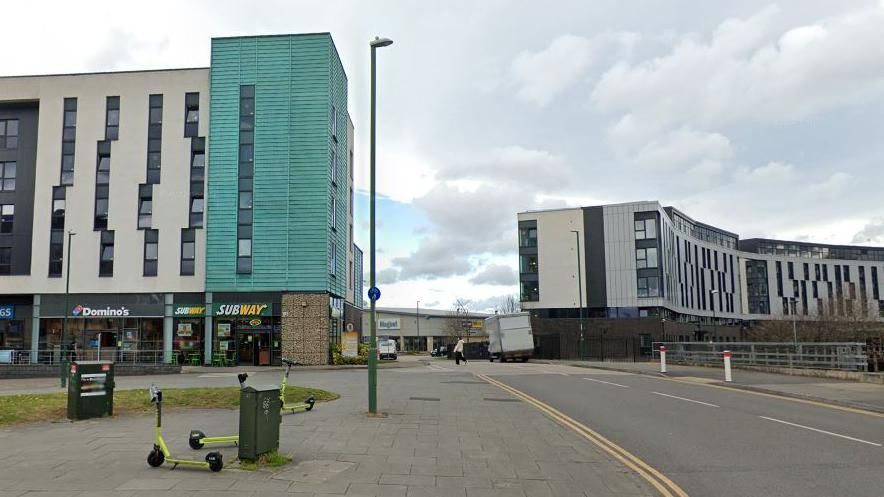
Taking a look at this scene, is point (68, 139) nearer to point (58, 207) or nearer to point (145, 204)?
point (58, 207)

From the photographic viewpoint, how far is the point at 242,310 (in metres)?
37.6

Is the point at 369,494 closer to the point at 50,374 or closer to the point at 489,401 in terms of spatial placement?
the point at 489,401

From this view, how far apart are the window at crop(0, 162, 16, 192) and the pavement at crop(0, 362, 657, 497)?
35708 mm

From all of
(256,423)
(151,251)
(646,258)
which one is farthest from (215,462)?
(646,258)

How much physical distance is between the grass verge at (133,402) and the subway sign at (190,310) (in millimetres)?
22218

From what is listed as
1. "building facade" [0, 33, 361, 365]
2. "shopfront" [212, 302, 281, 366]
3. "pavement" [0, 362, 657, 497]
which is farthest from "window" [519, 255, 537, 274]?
"pavement" [0, 362, 657, 497]

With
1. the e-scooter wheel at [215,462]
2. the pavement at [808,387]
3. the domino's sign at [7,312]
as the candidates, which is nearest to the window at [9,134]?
the domino's sign at [7,312]

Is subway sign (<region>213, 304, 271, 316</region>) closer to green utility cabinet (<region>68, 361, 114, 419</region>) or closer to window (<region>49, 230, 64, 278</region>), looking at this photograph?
window (<region>49, 230, 64, 278</region>)

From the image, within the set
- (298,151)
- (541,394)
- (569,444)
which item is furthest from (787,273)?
(569,444)

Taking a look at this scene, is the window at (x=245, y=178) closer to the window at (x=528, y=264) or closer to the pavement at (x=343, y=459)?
the pavement at (x=343, y=459)

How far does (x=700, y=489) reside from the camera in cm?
737

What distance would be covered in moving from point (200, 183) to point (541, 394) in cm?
2751

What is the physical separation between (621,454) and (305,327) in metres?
29.2

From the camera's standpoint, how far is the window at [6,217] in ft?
135
